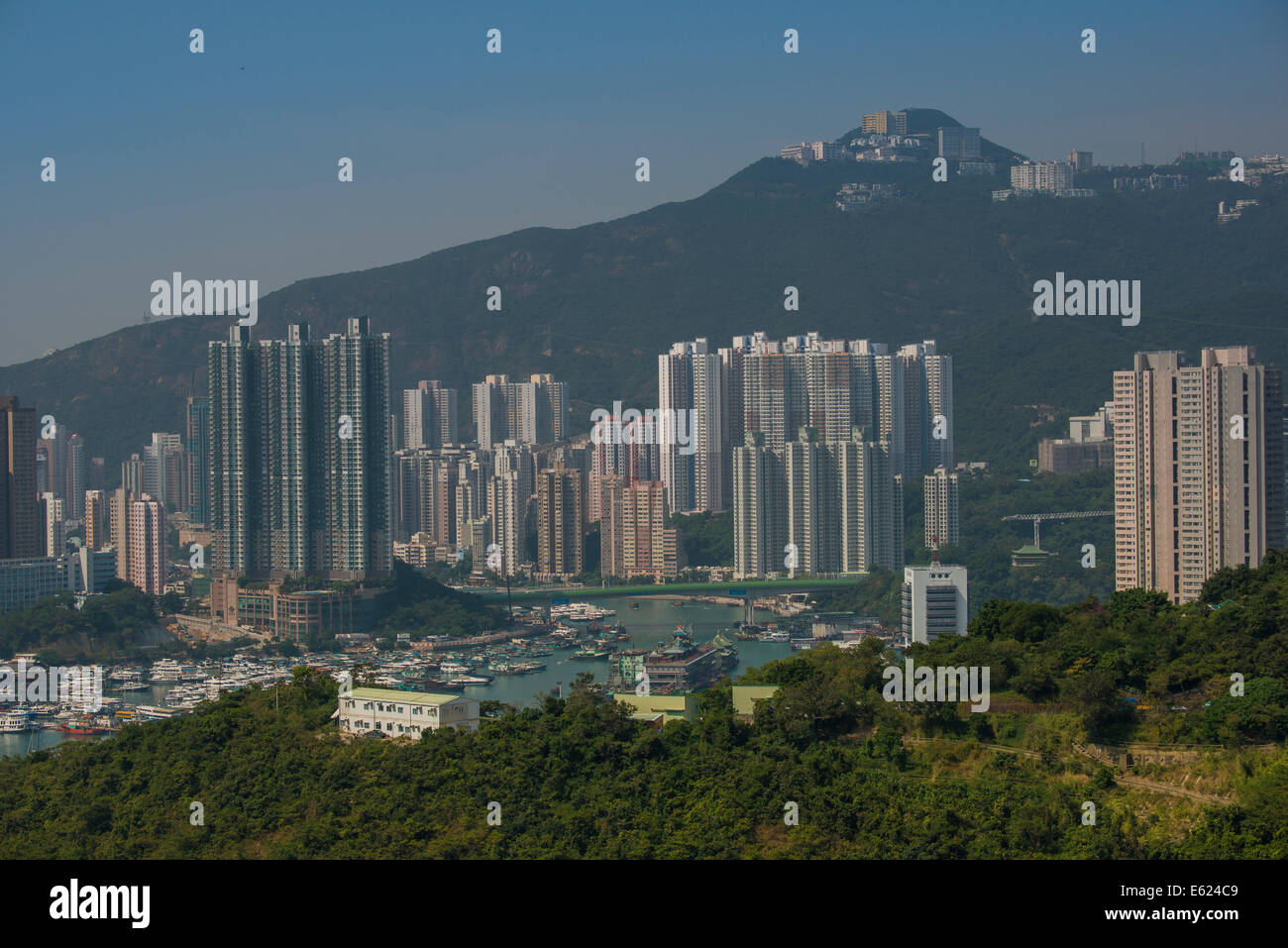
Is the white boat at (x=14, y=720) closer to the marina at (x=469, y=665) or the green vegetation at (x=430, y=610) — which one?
the marina at (x=469, y=665)

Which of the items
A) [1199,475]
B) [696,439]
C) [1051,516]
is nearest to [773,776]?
[1199,475]

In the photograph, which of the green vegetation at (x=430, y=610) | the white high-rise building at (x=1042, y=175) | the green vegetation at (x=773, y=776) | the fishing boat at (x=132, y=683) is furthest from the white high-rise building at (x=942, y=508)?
the white high-rise building at (x=1042, y=175)

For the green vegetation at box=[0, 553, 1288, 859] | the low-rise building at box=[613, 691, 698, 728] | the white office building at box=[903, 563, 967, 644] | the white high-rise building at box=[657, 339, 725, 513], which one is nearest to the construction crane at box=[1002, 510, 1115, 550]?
the white high-rise building at box=[657, 339, 725, 513]
